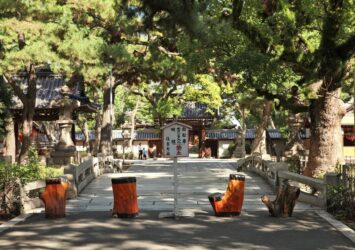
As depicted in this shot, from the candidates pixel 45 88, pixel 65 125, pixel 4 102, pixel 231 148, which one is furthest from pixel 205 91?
pixel 4 102

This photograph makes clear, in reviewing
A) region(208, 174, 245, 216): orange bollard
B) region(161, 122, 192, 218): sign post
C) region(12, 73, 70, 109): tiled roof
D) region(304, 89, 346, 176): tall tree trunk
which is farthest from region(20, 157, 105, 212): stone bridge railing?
Result: region(12, 73, 70, 109): tiled roof

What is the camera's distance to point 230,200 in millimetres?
11109

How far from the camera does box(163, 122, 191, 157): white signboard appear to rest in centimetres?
1111

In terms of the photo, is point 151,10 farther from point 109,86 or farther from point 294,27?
point 109,86

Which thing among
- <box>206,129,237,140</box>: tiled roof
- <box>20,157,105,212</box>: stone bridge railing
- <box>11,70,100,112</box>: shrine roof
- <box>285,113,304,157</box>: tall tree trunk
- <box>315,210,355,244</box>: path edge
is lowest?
<box>315,210,355,244</box>: path edge

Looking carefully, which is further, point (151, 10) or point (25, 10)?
point (25, 10)

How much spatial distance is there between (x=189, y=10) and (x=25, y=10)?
10292 mm

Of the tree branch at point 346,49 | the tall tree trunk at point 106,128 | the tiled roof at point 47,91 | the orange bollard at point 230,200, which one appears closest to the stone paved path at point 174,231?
the orange bollard at point 230,200

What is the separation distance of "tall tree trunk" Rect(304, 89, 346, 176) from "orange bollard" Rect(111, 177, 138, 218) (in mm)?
7373

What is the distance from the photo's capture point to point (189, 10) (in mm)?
9641

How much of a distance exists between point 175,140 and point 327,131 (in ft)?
22.5

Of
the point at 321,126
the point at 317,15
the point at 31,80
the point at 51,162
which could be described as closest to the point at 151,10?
the point at 317,15

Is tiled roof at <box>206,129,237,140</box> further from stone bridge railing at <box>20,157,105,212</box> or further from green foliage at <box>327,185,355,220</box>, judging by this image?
green foliage at <box>327,185,355,220</box>

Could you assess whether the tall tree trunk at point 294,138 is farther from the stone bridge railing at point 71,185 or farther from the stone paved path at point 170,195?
the stone bridge railing at point 71,185
